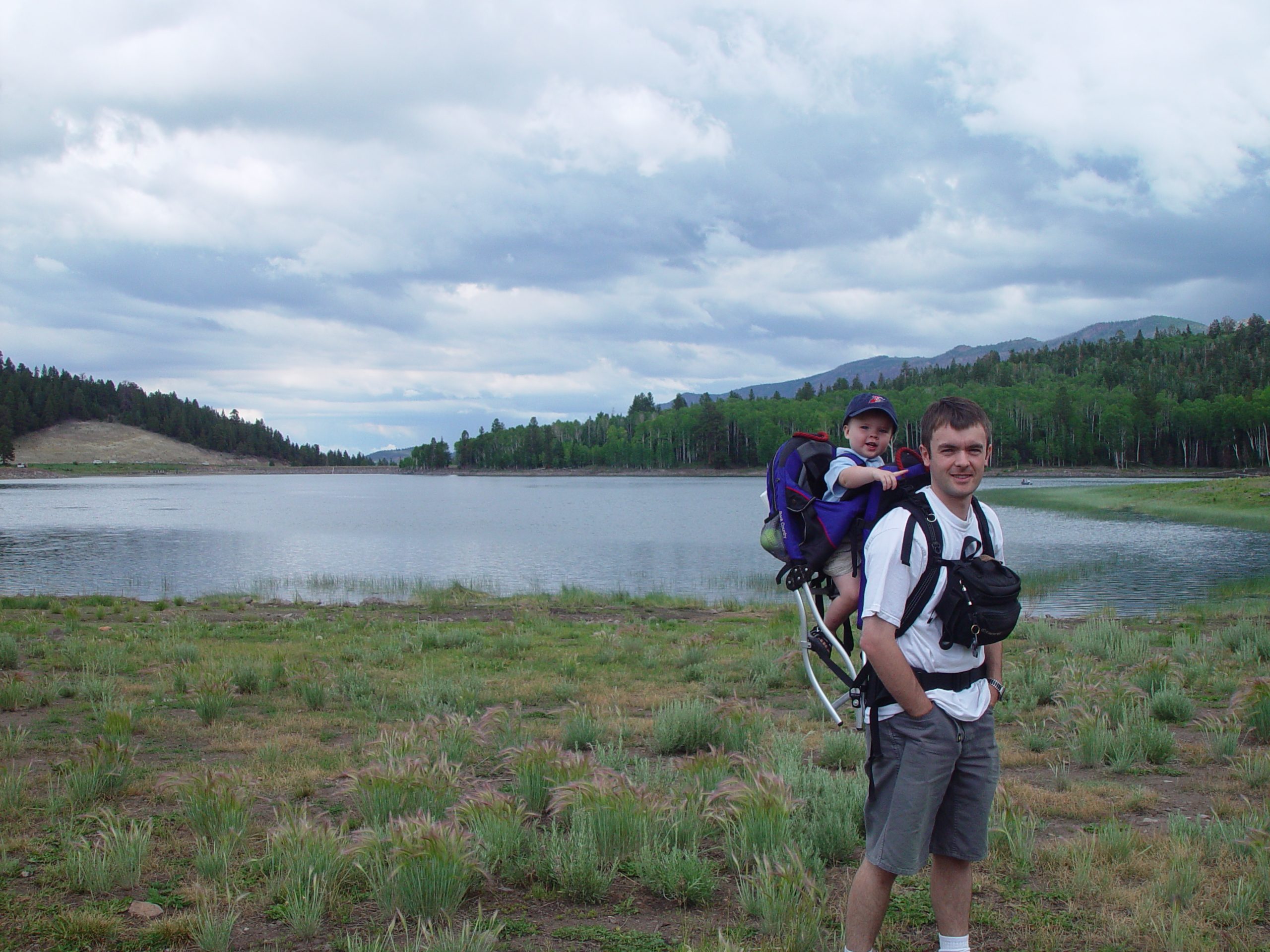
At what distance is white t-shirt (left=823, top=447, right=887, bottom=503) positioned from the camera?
4188mm

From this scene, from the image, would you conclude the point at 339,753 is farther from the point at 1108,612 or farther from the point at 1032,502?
the point at 1032,502

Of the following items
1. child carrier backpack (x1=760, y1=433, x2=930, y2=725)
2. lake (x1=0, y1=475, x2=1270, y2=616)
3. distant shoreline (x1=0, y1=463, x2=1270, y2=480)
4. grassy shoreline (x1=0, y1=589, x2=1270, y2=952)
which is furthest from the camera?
distant shoreline (x1=0, y1=463, x2=1270, y2=480)

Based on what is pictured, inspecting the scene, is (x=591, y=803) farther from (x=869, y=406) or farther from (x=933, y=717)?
(x=869, y=406)

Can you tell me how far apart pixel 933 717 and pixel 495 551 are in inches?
1243

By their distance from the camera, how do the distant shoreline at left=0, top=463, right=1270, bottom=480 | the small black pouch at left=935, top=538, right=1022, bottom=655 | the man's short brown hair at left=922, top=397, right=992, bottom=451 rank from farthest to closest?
the distant shoreline at left=0, top=463, right=1270, bottom=480, the man's short brown hair at left=922, top=397, right=992, bottom=451, the small black pouch at left=935, top=538, right=1022, bottom=655

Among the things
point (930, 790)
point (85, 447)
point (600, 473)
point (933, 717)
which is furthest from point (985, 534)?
point (85, 447)

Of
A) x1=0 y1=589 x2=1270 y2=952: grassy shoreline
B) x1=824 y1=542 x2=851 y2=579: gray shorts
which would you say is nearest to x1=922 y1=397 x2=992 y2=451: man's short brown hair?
x1=824 y1=542 x2=851 y2=579: gray shorts

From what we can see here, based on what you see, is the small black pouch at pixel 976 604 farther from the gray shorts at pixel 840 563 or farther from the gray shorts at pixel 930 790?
the gray shorts at pixel 840 563

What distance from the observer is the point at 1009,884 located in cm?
405

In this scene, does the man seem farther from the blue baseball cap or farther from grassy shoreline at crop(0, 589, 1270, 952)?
the blue baseball cap

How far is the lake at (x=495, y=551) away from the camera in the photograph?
2353 cm

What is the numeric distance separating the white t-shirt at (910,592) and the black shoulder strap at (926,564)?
0.01 m

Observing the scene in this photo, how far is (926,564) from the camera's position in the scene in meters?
2.87

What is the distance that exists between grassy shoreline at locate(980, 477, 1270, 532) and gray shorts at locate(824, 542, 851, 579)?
140 feet
